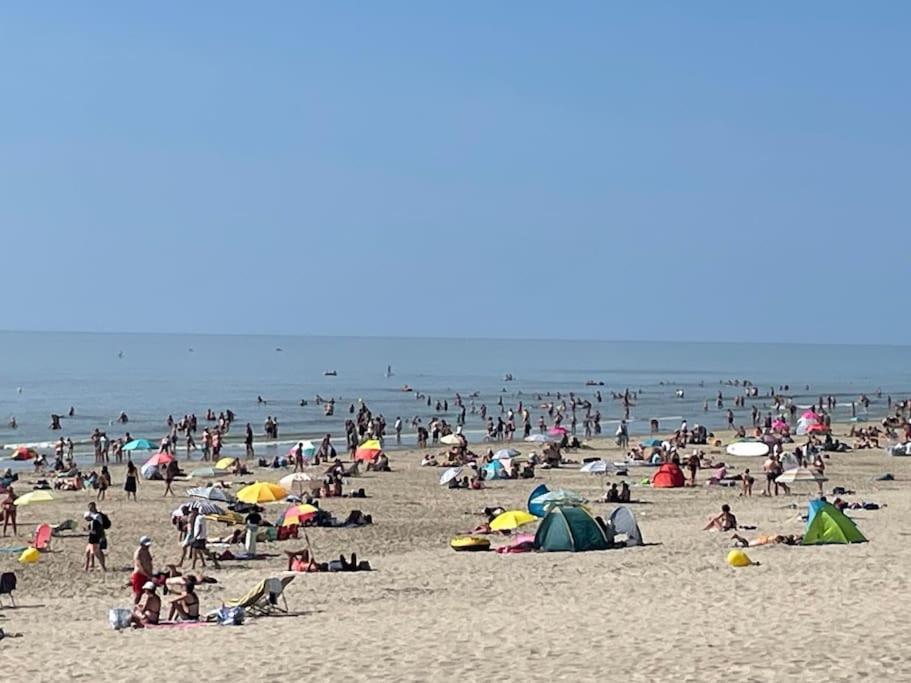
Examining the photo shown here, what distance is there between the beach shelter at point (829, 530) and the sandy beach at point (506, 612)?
0.39 meters

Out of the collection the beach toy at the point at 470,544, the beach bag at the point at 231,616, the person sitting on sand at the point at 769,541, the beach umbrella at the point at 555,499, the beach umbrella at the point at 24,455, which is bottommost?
the beach umbrella at the point at 24,455

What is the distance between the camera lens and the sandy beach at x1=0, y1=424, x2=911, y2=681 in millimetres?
12383

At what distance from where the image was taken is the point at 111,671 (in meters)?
12.6

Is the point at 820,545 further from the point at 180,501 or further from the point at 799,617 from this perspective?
the point at 180,501

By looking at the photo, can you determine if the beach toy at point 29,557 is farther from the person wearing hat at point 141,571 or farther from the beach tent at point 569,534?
the beach tent at point 569,534

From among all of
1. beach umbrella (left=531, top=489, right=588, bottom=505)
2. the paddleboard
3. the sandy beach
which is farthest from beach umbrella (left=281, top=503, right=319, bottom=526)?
the paddleboard

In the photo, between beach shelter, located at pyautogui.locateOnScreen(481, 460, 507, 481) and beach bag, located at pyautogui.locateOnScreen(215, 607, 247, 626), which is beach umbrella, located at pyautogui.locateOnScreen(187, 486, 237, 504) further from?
beach bag, located at pyautogui.locateOnScreen(215, 607, 247, 626)

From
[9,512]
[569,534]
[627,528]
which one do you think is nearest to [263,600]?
[569,534]

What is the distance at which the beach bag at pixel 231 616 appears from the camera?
15.3m

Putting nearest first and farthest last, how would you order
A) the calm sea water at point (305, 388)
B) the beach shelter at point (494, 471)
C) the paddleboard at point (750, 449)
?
the beach shelter at point (494, 471), the paddleboard at point (750, 449), the calm sea water at point (305, 388)

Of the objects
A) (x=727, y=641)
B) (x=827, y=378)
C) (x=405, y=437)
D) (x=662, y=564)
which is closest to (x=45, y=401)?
(x=405, y=437)

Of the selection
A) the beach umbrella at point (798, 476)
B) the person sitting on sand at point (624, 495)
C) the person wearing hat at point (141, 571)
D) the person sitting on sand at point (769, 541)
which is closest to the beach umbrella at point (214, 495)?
the person sitting on sand at point (624, 495)

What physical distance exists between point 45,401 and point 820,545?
7523 cm

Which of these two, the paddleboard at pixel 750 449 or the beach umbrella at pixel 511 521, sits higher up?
the paddleboard at pixel 750 449
